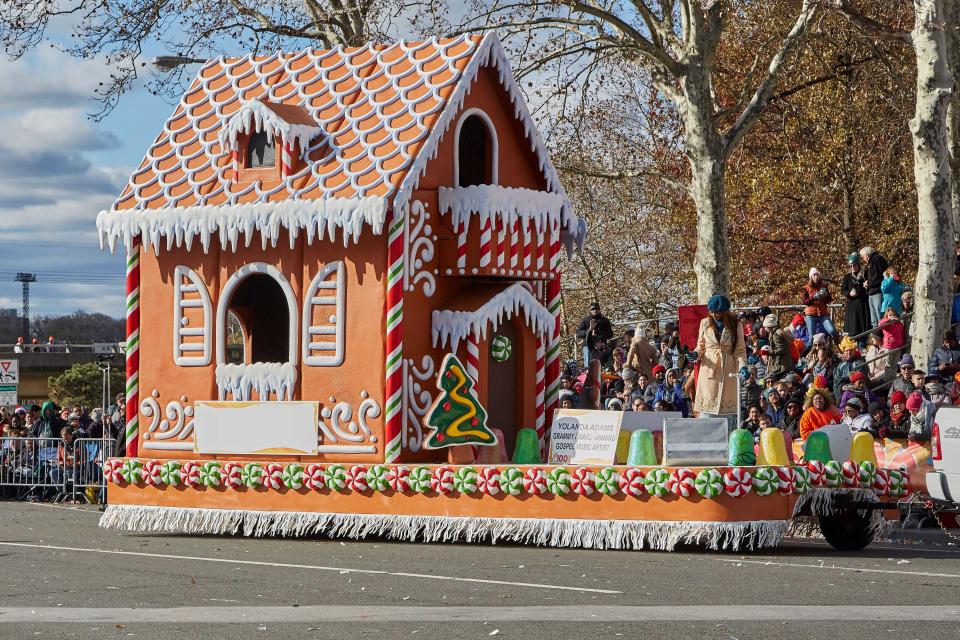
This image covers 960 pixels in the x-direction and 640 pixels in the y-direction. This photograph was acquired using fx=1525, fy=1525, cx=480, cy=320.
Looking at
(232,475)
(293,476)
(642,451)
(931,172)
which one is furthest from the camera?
(931,172)

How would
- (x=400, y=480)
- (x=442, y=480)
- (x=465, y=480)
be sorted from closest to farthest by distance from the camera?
1. (x=465, y=480)
2. (x=442, y=480)
3. (x=400, y=480)

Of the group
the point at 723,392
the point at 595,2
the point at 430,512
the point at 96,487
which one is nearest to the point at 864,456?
the point at 723,392

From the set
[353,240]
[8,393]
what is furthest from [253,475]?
[8,393]

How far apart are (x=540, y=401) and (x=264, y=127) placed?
4.36m

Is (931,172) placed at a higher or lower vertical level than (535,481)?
higher

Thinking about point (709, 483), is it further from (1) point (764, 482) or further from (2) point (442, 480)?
(2) point (442, 480)

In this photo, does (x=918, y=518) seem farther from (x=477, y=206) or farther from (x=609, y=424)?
(x=477, y=206)

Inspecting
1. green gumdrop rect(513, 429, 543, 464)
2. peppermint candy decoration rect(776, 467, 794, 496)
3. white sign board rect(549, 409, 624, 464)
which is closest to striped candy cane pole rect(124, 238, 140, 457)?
green gumdrop rect(513, 429, 543, 464)

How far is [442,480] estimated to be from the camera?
1477 cm

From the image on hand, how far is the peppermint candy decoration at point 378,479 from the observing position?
49.4 ft

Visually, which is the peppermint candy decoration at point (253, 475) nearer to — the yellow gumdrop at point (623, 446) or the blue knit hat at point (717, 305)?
the yellow gumdrop at point (623, 446)

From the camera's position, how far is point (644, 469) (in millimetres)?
13781

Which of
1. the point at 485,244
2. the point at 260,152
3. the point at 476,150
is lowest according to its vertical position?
the point at 485,244

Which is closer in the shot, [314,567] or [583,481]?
[314,567]
